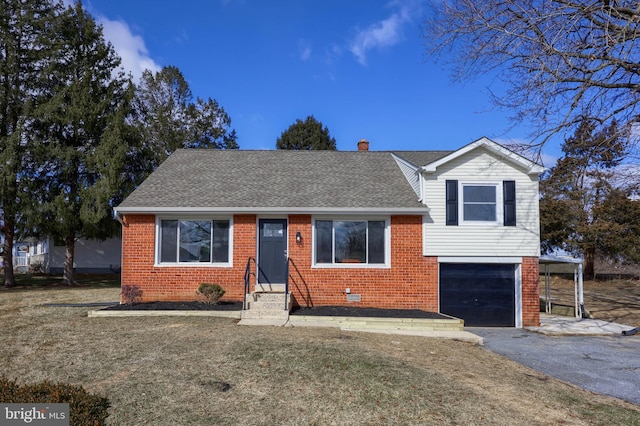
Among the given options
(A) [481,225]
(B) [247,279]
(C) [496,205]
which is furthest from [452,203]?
(B) [247,279]

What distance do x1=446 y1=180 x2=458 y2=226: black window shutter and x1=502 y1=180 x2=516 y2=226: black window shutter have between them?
1418 mm

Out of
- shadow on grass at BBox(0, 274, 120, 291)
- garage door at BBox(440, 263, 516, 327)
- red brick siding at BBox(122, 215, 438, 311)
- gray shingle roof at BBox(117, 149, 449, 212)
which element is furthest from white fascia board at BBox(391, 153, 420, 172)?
shadow on grass at BBox(0, 274, 120, 291)

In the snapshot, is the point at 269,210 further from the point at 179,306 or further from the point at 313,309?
the point at 179,306

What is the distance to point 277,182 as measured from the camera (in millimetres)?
14852

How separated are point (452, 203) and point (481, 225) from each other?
1048 mm

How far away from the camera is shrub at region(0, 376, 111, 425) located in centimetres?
424

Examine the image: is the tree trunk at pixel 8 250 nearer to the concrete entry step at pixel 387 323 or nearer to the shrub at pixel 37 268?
the shrub at pixel 37 268

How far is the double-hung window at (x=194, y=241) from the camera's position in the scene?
515 inches

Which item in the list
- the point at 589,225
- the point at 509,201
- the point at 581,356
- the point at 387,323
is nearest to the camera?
the point at 581,356

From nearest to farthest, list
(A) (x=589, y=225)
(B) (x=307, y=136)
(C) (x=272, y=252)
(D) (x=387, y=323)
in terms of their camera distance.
A: (D) (x=387, y=323)
(C) (x=272, y=252)
(A) (x=589, y=225)
(B) (x=307, y=136)

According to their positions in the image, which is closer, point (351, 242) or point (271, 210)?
point (271, 210)

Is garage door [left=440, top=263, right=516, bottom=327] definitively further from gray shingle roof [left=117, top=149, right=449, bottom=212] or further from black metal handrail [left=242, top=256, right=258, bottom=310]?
black metal handrail [left=242, top=256, right=258, bottom=310]

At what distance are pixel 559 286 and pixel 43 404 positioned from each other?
91.5ft

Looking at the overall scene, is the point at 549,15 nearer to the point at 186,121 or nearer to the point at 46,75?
the point at 46,75
